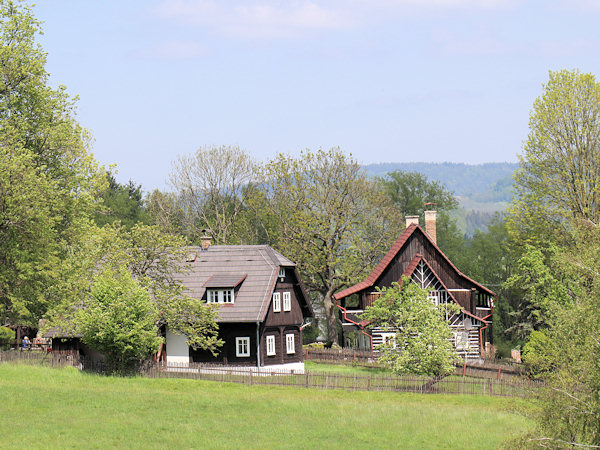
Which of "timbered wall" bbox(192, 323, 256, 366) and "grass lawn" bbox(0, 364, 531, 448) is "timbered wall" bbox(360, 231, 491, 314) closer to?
"timbered wall" bbox(192, 323, 256, 366)

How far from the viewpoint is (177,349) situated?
151 ft

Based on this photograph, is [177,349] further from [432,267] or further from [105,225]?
[432,267]

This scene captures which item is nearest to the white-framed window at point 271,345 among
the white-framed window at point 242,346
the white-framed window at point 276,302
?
the white-framed window at point 242,346

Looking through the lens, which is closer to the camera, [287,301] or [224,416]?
[224,416]

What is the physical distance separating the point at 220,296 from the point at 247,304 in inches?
75.0

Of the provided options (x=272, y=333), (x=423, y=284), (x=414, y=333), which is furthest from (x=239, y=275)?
(x=423, y=284)

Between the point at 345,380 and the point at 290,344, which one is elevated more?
the point at 290,344

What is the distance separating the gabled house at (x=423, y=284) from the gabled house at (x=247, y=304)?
19.7 feet

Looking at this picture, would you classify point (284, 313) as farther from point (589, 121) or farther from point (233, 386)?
point (589, 121)

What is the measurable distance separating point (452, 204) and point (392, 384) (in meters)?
73.9

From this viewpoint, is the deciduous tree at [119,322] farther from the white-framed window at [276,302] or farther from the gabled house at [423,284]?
the gabled house at [423,284]

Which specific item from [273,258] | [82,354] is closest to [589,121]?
[273,258]

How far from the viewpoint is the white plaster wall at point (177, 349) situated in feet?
150

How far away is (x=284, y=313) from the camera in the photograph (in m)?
49.3
